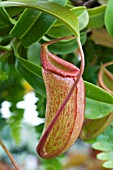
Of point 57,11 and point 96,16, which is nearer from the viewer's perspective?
point 57,11

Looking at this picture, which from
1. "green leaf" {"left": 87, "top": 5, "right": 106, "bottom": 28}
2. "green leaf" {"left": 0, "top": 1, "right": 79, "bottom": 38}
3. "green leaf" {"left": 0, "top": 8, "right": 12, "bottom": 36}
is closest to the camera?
"green leaf" {"left": 0, "top": 1, "right": 79, "bottom": 38}

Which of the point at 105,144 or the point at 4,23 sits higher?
the point at 4,23

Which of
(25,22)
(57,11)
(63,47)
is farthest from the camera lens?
(63,47)

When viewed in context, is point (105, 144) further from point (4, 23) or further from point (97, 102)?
point (4, 23)

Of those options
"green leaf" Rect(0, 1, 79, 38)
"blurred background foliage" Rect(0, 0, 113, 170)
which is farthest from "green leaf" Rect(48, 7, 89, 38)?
"green leaf" Rect(0, 1, 79, 38)

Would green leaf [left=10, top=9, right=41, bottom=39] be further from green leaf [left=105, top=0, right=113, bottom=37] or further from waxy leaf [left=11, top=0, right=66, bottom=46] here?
green leaf [left=105, top=0, right=113, bottom=37]

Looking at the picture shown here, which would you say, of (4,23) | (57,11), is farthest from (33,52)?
(57,11)

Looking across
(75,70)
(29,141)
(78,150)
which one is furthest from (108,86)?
(78,150)

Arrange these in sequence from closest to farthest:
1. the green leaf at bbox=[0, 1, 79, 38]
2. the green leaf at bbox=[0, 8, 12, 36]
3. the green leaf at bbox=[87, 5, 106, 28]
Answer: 1. the green leaf at bbox=[0, 1, 79, 38]
2. the green leaf at bbox=[0, 8, 12, 36]
3. the green leaf at bbox=[87, 5, 106, 28]
